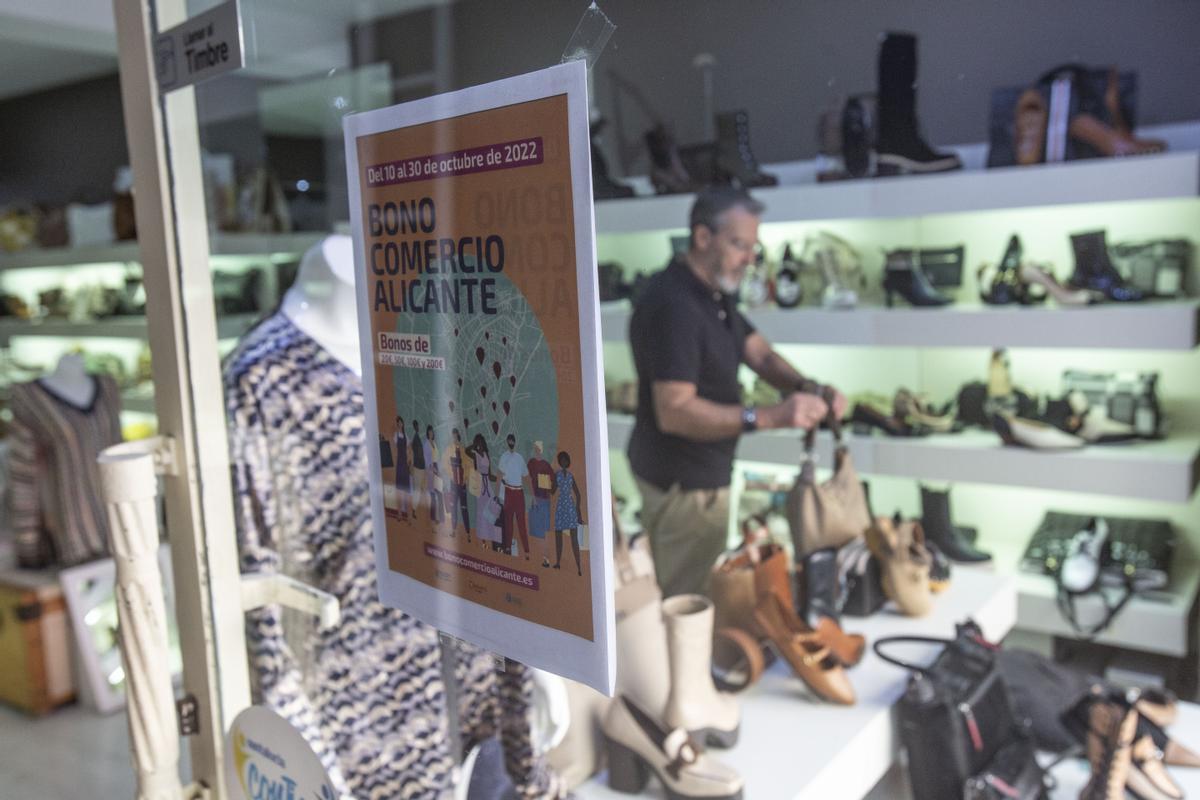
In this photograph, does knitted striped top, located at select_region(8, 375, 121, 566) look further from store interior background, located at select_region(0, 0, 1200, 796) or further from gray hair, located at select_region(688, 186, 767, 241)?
gray hair, located at select_region(688, 186, 767, 241)

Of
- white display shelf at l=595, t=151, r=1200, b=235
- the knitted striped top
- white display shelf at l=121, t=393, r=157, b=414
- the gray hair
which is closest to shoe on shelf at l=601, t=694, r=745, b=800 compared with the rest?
white display shelf at l=595, t=151, r=1200, b=235

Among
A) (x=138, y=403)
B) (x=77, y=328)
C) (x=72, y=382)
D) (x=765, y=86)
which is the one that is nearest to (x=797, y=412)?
(x=765, y=86)

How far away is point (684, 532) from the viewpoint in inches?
57.4

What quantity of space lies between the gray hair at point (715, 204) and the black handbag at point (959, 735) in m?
0.88

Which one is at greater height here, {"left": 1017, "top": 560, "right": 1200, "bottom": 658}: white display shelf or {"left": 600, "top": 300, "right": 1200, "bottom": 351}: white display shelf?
{"left": 600, "top": 300, "right": 1200, "bottom": 351}: white display shelf

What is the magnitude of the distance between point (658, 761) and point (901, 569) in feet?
2.51

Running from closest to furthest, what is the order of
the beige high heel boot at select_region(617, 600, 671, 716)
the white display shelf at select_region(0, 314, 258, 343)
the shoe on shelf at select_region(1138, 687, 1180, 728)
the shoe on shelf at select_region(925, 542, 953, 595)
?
the beige high heel boot at select_region(617, 600, 671, 716)
the shoe on shelf at select_region(1138, 687, 1180, 728)
the shoe on shelf at select_region(925, 542, 953, 595)
the white display shelf at select_region(0, 314, 258, 343)

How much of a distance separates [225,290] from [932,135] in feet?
4.79

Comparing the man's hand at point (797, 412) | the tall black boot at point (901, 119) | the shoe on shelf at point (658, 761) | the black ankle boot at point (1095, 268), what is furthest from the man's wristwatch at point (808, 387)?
the shoe on shelf at point (658, 761)

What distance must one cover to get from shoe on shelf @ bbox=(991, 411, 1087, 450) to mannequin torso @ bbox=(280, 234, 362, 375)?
1.96 meters

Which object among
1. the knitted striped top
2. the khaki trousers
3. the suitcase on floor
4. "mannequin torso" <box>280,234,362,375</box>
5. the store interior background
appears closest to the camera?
the store interior background

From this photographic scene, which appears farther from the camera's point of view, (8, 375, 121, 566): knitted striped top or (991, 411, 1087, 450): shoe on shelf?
(8, 375, 121, 566): knitted striped top

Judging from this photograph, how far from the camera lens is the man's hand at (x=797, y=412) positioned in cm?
186

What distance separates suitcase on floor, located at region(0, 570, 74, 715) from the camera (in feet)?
9.41
